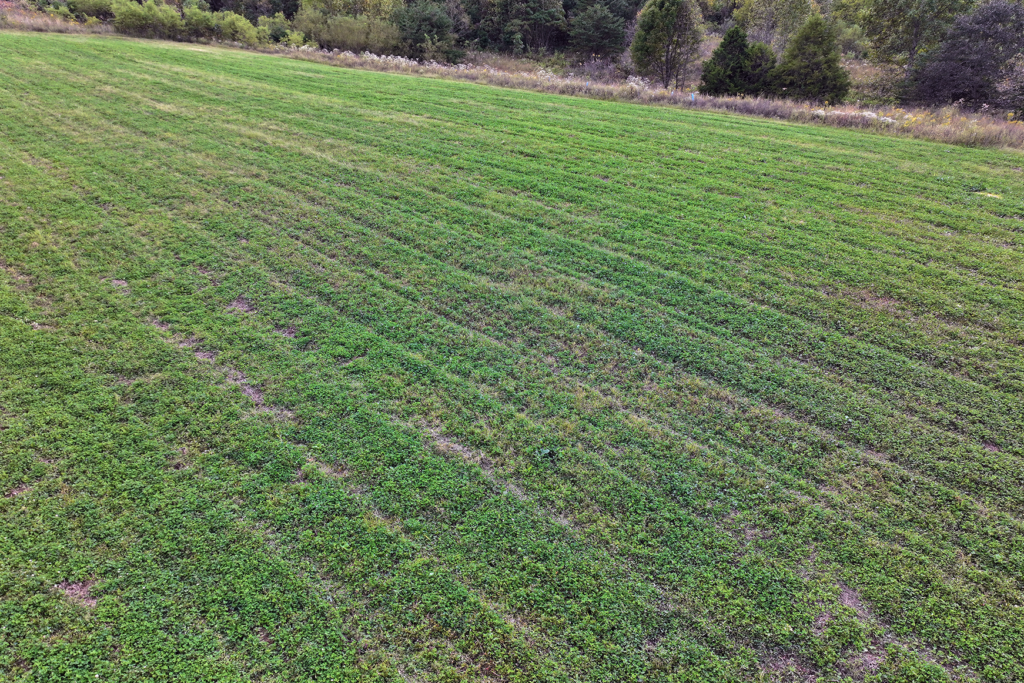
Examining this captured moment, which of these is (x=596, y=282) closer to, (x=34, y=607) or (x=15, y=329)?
(x=34, y=607)

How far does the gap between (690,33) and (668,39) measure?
111 centimetres

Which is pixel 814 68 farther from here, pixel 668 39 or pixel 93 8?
pixel 93 8

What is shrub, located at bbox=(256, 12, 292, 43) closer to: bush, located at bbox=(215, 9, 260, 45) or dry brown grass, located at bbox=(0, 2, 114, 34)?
bush, located at bbox=(215, 9, 260, 45)

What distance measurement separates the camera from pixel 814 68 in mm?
22031

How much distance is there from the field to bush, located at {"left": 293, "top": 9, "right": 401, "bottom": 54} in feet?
84.5

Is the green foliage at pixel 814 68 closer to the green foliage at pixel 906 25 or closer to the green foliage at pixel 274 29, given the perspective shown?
the green foliage at pixel 906 25

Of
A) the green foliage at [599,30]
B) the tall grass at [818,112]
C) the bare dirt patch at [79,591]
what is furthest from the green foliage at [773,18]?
the bare dirt patch at [79,591]

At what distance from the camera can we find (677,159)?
12727mm

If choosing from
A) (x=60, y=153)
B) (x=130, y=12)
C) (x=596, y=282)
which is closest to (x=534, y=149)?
(x=596, y=282)

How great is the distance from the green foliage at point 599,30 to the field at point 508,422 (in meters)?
31.9

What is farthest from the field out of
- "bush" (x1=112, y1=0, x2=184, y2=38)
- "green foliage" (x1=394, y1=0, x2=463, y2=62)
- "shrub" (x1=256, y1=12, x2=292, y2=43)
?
"green foliage" (x1=394, y1=0, x2=463, y2=62)

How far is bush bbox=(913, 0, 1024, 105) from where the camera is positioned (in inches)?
796

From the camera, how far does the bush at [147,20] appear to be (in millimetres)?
29062

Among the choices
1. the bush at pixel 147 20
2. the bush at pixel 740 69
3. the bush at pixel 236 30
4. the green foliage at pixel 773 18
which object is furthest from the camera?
the green foliage at pixel 773 18
